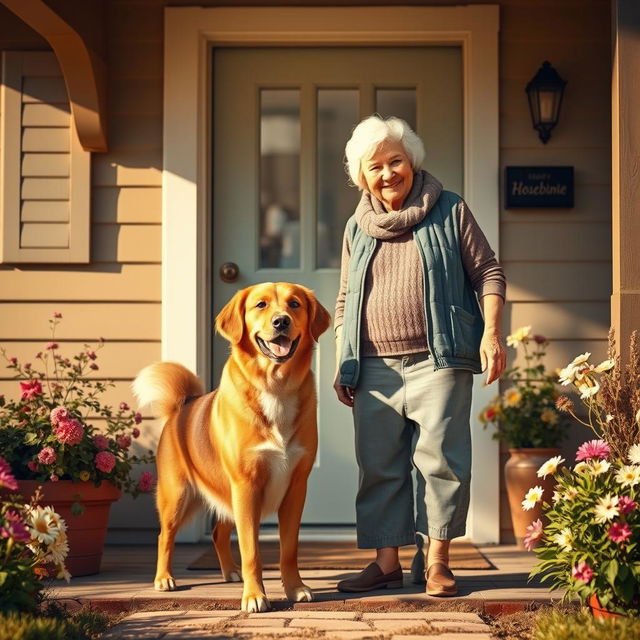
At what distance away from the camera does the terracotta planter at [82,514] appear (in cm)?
354

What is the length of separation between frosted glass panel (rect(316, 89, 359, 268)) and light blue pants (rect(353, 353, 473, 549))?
1.31 metres

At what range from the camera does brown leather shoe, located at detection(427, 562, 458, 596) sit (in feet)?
10.2

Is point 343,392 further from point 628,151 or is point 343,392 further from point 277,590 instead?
point 628,151

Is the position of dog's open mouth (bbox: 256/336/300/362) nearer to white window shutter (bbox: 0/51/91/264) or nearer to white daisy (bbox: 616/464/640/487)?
white daisy (bbox: 616/464/640/487)

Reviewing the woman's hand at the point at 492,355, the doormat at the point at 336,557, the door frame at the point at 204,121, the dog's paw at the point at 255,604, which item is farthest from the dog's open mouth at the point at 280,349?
the door frame at the point at 204,121

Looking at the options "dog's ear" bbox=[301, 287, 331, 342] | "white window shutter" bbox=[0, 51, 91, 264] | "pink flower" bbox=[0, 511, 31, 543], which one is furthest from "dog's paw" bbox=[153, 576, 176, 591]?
"white window shutter" bbox=[0, 51, 91, 264]

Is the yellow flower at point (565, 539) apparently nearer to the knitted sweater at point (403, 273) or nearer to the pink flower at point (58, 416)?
the knitted sweater at point (403, 273)

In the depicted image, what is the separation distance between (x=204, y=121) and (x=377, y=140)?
1.42 m

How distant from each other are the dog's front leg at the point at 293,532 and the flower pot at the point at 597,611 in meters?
0.85

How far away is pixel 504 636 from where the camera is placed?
8.89ft

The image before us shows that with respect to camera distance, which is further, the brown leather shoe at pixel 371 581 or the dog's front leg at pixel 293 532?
the brown leather shoe at pixel 371 581

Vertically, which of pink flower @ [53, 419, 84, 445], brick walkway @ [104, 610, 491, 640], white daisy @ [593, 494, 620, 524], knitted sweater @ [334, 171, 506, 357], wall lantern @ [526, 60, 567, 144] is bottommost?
brick walkway @ [104, 610, 491, 640]

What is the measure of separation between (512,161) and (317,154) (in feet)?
2.83

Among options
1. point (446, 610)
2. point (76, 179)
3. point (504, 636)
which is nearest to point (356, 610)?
point (446, 610)
